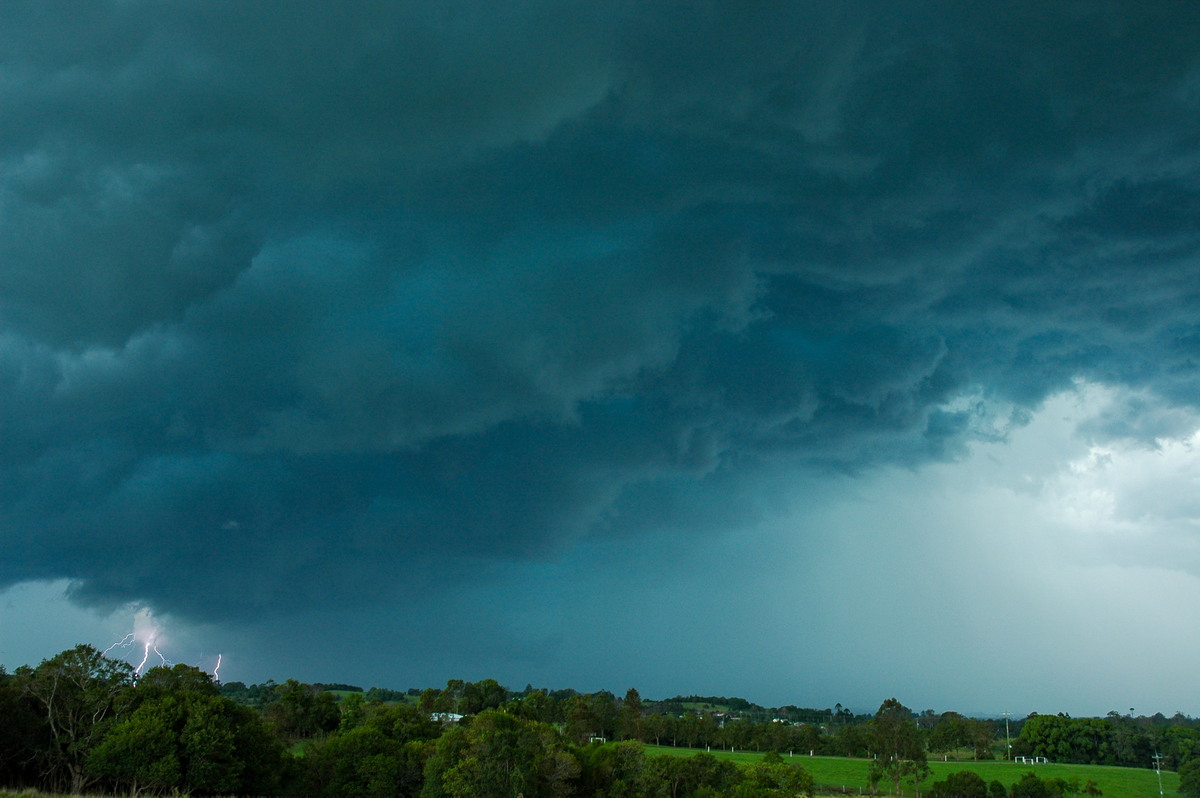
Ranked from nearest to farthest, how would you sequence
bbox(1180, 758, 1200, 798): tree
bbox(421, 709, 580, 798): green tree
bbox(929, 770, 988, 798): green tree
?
bbox(421, 709, 580, 798): green tree < bbox(929, 770, 988, 798): green tree < bbox(1180, 758, 1200, 798): tree

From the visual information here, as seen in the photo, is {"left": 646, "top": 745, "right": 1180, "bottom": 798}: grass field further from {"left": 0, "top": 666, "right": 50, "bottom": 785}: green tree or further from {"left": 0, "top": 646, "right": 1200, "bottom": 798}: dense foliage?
{"left": 0, "top": 666, "right": 50, "bottom": 785}: green tree

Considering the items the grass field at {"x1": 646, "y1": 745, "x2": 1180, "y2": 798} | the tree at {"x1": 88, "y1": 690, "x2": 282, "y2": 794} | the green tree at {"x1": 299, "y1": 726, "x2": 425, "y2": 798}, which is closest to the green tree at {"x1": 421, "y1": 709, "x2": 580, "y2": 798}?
the green tree at {"x1": 299, "y1": 726, "x2": 425, "y2": 798}

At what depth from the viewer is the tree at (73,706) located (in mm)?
66812

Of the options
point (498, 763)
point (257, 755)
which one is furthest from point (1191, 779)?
point (257, 755)

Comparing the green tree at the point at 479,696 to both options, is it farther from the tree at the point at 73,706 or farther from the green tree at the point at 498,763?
the tree at the point at 73,706

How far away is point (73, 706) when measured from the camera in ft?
224

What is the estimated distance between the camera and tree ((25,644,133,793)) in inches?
2630

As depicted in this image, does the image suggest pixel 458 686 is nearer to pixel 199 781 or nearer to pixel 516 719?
Result: pixel 516 719

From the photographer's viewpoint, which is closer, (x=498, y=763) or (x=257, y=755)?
(x=257, y=755)

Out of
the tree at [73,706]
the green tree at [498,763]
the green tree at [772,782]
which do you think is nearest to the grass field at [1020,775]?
the green tree at [772,782]

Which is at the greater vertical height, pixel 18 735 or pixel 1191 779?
pixel 18 735

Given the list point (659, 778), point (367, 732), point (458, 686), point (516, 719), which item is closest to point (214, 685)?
point (367, 732)

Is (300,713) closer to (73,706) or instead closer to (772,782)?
(73,706)

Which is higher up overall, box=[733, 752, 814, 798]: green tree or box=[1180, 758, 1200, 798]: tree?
box=[733, 752, 814, 798]: green tree
